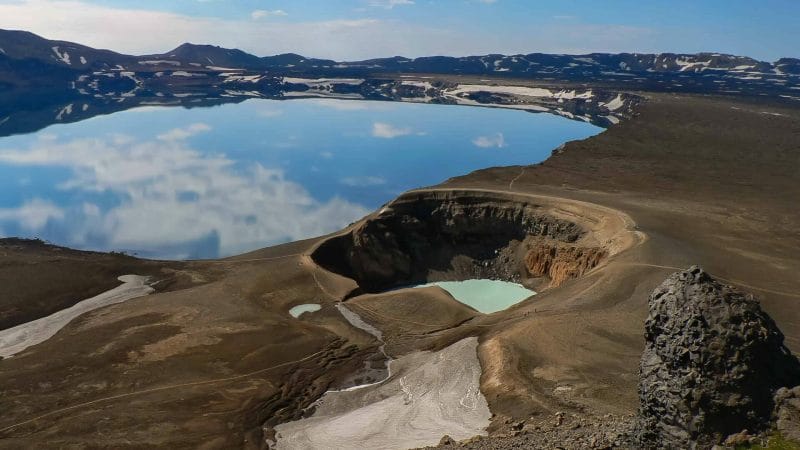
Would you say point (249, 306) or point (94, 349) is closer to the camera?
point (94, 349)

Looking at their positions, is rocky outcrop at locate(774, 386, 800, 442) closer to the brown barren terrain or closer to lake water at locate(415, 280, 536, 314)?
the brown barren terrain

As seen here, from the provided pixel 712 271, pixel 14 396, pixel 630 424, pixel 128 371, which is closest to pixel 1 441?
pixel 14 396

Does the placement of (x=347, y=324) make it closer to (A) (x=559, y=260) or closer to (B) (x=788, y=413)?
(A) (x=559, y=260)

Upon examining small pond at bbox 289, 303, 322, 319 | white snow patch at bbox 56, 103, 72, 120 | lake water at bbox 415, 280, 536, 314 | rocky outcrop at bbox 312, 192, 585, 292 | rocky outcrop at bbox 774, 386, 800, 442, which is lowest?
lake water at bbox 415, 280, 536, 314

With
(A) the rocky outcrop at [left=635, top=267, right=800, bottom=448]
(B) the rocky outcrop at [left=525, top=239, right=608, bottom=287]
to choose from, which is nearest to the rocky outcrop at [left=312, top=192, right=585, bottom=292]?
(B) the rocky outcrop at [left=525, top=239, right=608, bottom=287]

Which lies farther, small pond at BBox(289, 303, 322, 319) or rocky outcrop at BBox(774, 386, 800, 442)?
small pond at BBox(289, 303, 322, 319)

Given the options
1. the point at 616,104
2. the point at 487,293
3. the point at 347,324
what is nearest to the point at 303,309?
the point at 347,324

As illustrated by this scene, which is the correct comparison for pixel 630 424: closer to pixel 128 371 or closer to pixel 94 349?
pixel 128 371
